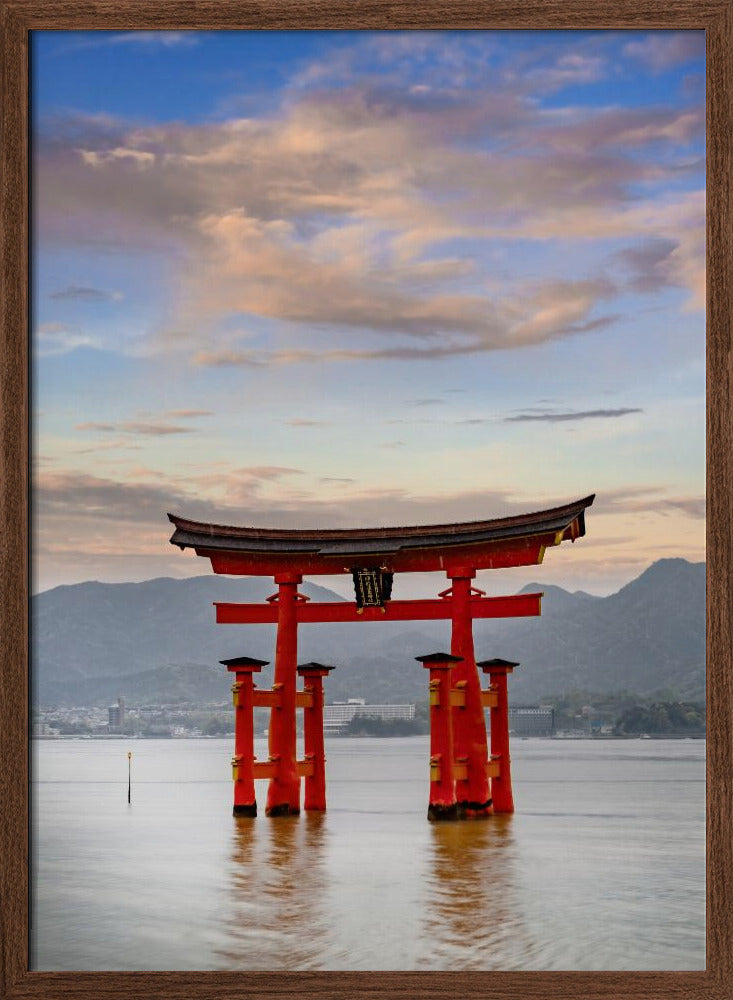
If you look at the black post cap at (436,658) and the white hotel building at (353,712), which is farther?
the white hotel building at (353,712)

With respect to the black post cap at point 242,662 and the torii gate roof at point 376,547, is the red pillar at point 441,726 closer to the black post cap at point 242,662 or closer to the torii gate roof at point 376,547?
the torii gate roof at point 376,547

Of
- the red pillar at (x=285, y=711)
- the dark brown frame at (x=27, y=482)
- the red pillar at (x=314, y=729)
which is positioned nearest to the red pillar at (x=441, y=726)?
the red pillar at (x=285, y=711)

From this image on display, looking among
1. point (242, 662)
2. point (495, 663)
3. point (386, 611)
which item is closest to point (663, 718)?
point (386, 611)

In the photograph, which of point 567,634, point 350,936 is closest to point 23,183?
point 350,936

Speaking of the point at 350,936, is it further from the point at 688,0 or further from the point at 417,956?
the point at 688,0

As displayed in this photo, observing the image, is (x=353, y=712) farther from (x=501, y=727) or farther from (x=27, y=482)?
(x=27, y=482)
